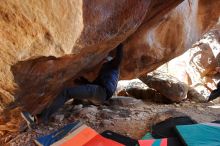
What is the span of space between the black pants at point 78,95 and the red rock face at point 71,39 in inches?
5.2

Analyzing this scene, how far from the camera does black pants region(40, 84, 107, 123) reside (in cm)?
382

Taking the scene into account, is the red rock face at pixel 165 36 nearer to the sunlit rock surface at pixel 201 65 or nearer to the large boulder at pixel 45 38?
the large boulder at pixel 45 38

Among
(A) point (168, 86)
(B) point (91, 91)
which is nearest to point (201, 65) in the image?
(A) point (168, 86)

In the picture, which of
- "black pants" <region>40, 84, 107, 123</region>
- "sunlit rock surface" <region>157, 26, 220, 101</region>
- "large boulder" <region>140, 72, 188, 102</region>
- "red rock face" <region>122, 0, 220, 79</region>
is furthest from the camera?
"sunlit rock surface" <region>157, 26, 220, 101</region>

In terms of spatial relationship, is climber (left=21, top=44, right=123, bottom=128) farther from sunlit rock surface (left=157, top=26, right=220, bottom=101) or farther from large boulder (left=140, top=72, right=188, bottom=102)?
sunlit rock surface (left=157, top=26, right=220, bottom=101)

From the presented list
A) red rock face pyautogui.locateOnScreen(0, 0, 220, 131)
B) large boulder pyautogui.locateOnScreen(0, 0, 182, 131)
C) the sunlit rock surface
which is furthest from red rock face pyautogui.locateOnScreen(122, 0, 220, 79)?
the sunlit rock surface

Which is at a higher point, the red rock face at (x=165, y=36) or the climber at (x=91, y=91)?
the red rock face at (x=165, y=36)

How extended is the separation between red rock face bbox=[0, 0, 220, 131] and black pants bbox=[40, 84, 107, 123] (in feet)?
0.43

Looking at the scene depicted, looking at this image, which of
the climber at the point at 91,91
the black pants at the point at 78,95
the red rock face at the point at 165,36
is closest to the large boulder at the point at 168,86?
the red rock face at the point at 165,36

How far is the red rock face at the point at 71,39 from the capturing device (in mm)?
1492

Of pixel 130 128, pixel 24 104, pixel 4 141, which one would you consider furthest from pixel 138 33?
pixel 4 141

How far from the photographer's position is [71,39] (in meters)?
1.61

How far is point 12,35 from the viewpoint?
1501 millimetres

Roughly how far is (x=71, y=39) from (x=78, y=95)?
2298mm
